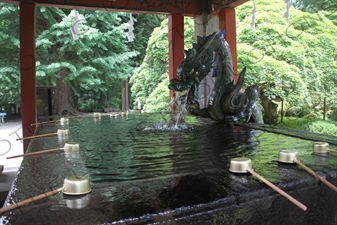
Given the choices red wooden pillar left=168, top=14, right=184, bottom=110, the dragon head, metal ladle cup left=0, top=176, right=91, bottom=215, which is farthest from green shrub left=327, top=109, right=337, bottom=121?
metal ladle cup left=0, top=176, right=91, bottom=215

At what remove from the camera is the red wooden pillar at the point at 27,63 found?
443 cm

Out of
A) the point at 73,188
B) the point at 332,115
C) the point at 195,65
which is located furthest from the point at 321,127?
the point at 73,188

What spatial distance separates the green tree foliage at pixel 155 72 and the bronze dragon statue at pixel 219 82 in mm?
3913

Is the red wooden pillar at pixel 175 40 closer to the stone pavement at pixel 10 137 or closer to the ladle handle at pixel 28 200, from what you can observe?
the stone pavement at pixel 10 137

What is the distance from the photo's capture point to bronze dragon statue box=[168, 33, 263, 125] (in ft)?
8.27

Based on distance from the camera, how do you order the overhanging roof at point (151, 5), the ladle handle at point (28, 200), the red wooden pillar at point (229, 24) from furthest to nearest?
the red wooden pillar at point (229, 24)
the overhanging roof at point (151, 5)
the ladle handle at point (28, 200)

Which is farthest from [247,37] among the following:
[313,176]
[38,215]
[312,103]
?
[38,215]

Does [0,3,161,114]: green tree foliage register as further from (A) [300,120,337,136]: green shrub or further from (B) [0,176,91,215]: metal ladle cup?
(B) [0,176,91,215]: metal ladle cup

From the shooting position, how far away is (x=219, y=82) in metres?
2.68

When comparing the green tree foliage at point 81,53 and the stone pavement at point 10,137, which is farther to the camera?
the green tree foliage at point 81,53

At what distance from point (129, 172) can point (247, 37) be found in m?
4.86

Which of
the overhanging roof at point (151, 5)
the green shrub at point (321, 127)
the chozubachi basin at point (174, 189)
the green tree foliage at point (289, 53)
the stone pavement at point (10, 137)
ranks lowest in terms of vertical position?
the stone pavement at point (10, 137)

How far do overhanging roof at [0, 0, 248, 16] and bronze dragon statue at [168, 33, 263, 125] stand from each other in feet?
6.86

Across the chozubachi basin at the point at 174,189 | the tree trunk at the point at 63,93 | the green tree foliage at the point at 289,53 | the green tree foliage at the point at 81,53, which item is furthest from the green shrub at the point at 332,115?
the tree trunk at the point at 63,93
